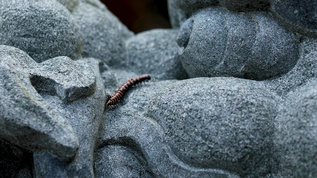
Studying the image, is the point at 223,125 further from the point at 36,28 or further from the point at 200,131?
the point at 36,28

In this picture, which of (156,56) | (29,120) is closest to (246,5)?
(156,56)

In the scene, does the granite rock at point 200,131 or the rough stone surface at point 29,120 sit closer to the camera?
the rough stone surface at point 29,120

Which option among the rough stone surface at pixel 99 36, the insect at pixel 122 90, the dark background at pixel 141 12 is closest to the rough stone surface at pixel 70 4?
the rough stone surface at pixel 99 36

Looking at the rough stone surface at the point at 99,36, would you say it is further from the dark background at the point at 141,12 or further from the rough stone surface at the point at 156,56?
the dark background at the point at 141,12

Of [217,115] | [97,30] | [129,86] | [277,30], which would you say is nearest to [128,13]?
[97,30]

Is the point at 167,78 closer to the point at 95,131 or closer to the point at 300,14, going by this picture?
the point at 95,131

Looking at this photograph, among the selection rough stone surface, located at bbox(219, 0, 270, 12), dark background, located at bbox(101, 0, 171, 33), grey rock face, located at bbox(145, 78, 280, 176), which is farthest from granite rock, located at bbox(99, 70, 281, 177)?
dark background, located at bbox(101, 0, 171, 33)
